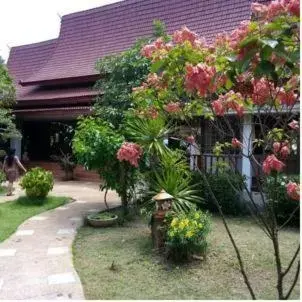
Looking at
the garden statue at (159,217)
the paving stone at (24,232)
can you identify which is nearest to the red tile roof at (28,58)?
the paving stone at (24,232)

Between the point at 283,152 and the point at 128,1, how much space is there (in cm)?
1552

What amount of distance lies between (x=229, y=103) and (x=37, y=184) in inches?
295

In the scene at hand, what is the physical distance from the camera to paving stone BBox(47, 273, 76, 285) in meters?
4.73

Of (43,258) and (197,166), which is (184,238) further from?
(43,258)

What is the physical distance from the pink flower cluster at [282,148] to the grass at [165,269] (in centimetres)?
186

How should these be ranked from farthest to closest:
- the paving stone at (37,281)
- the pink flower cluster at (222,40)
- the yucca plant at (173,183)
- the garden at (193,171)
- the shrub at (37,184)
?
the shrub at (37,184) < the yucca plant at (173,183) < the paving stone at (37,281) < the pink flower cluster at (222,40) < the garden at (193,171)

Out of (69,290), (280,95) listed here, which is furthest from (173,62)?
(69,290)

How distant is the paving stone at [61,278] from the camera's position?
15.5 ft

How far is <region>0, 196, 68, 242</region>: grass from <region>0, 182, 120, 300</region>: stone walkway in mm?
167

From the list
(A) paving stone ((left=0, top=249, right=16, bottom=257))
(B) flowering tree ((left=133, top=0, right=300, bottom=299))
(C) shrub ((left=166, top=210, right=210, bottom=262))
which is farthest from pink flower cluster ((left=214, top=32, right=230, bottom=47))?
(A) paving stone ((left=0, top=249, right=16, bottom=257))

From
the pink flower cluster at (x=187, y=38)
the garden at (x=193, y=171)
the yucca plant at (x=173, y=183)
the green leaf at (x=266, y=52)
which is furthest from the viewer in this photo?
the yucca plant at (x=173, y=183)

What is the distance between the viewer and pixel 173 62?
310cm

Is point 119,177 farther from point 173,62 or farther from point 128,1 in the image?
point 128,1

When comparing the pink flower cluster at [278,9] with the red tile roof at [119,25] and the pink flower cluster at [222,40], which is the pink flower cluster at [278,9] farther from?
the red tile roof at [119,25]
